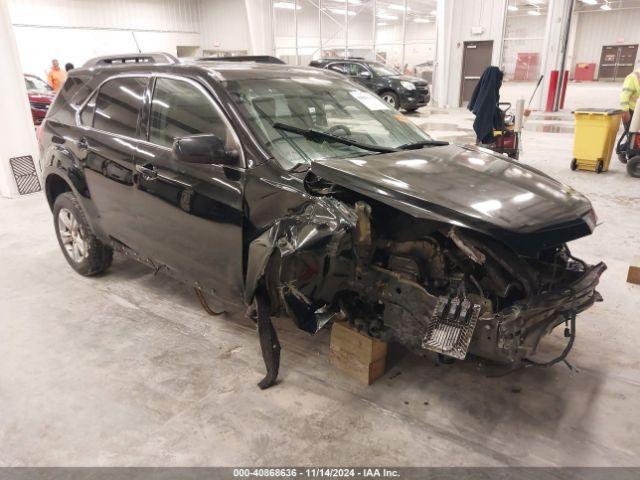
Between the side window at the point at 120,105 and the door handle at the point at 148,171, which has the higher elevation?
the side window at the point at 120,105

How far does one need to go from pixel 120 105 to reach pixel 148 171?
0.71m

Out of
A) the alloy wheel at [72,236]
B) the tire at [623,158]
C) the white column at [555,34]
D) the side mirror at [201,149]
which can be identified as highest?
the white column at [555,34]

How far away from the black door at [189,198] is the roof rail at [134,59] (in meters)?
0.31

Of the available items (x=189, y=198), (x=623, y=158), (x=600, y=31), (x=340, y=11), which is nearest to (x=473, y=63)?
(x=340, y=11)

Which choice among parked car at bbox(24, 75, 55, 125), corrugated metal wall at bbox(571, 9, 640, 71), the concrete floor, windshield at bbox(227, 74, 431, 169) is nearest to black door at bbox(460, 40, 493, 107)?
parked car at bbox(24, 75, 55, 125)

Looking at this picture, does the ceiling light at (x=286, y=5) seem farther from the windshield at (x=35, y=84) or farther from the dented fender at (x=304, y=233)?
the dented fender at (x=304, y=233)

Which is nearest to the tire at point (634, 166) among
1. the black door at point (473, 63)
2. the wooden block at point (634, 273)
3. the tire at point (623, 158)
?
the tire at point (623, 158)

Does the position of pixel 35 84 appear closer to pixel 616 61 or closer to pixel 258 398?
pixel 258 398

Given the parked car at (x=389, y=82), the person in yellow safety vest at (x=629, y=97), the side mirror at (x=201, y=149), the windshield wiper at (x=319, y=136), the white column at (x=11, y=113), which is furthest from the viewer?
the parked car at (x=389, y=82)

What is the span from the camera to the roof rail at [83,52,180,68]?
3.24 meters

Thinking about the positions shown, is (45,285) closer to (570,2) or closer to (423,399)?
(423,399)

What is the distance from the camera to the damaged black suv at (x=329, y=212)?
2.10 meters

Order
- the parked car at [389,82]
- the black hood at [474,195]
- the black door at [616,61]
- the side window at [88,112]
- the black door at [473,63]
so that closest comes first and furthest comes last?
the black hood at [474,195] → the side window at [88,112] → the parked car at [389,82] → the black door at [473,63] → the black door at [616,61]

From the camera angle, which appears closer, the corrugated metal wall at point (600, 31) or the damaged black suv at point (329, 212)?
the damaged black suv at point (329, 212)
